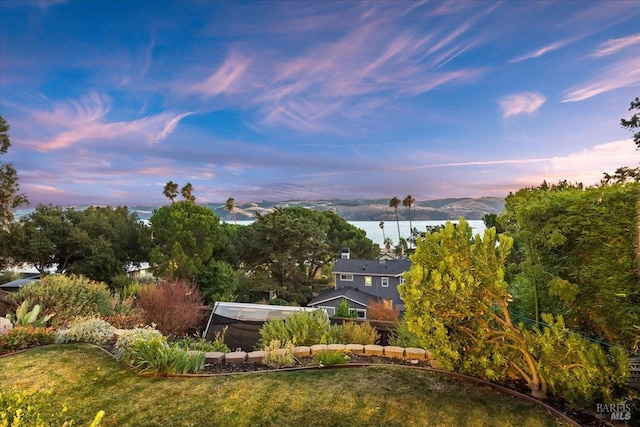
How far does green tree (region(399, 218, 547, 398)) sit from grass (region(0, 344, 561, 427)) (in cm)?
43

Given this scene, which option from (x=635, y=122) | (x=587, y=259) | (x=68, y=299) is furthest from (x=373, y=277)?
(x=587, y=259)

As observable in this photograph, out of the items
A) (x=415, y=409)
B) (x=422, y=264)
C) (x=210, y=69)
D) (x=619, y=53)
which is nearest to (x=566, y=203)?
(x=422, y=264)

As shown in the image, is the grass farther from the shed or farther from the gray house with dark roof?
the gray house with dark roof

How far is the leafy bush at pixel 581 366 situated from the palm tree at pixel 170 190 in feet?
124

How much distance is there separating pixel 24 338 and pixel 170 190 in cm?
3228

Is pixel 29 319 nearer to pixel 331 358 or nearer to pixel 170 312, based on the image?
pixel 170 312

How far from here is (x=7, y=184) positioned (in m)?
16.6

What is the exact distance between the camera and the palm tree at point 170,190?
3603 centimetres

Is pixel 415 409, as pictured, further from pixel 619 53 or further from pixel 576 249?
pixel 619 53

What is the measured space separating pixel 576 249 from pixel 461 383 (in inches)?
85.3

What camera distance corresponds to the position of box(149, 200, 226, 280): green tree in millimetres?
20953

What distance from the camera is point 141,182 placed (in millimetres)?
20156

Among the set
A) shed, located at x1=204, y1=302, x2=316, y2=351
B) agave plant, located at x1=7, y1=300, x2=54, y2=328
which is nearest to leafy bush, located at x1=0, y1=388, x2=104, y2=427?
shed, located at x1=204, y1=302, x2=316, y2=351

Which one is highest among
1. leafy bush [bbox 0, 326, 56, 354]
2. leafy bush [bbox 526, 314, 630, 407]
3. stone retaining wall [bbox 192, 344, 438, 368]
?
leafy bush [bbox 526, 314, 630, 407]
